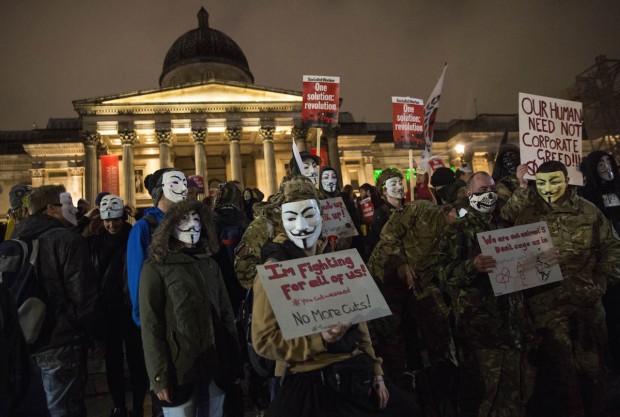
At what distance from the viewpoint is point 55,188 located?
3.93m

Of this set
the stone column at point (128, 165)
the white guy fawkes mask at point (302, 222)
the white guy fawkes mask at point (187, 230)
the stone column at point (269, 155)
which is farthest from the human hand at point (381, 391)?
the stone column at point (128, 165)

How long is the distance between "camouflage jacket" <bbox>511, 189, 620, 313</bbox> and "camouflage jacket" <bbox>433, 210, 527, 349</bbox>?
0.34 m

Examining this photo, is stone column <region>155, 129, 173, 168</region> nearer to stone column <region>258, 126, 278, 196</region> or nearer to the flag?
stone column <region>258, 126, 278, 196</region>

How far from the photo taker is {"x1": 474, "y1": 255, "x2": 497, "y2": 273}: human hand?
350 cm

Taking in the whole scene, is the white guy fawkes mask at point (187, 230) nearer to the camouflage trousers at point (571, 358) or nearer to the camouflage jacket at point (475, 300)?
the camouflage jacket at point (475, 300)

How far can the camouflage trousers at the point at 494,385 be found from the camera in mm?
3674

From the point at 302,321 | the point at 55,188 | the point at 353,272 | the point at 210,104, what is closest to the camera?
the point at 302,321

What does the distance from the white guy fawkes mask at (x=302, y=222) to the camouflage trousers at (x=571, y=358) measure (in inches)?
99.8

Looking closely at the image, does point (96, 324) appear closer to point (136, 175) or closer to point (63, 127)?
point (136, 175)

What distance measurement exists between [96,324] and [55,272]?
55cm

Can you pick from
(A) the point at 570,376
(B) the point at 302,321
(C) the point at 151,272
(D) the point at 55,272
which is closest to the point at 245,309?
(C) the point at 151,272

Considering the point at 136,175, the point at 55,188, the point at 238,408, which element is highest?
the point at 136,175

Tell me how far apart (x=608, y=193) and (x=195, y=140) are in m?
29.7

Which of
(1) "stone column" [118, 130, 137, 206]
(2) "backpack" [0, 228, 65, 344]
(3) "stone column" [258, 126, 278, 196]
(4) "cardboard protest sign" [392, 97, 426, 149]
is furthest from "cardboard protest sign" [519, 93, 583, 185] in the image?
(1) "stone column" [118, 130, 137, 206]
